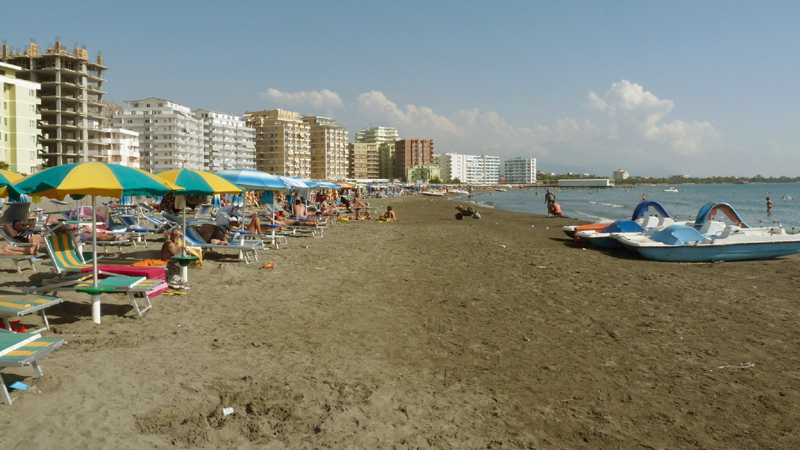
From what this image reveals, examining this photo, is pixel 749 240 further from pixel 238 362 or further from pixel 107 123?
pixel 107 123

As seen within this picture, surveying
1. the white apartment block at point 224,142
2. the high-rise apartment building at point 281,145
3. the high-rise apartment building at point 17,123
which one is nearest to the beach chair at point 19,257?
the high-rise apartment building at point 17,123

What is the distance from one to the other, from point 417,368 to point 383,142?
184 m

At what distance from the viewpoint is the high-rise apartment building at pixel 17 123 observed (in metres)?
49.4

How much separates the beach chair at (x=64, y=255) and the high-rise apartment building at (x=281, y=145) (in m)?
104

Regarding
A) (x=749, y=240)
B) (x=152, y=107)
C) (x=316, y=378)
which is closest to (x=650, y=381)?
(x=316, y=378)

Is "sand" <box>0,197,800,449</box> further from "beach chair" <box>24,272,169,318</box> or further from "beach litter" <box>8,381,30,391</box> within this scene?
"beach chair" <box>24,272,169,318</box>

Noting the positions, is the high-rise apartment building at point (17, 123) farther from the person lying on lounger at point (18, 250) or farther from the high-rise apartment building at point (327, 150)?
the high-rise apartment building at point (327, 150)

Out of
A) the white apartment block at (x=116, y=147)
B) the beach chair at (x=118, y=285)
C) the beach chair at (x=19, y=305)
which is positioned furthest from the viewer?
the white apartment block at (x=116, y=147)

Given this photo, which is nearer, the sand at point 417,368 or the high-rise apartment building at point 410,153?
the sand at point 417,368

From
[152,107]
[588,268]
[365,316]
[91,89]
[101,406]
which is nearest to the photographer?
→ [101,406]

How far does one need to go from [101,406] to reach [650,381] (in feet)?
17.1

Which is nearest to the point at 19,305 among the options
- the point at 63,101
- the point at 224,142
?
the point at 63,101

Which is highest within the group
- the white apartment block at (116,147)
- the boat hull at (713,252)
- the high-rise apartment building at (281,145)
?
the high-rise apartment building at (281,145)

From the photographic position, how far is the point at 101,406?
420cm
